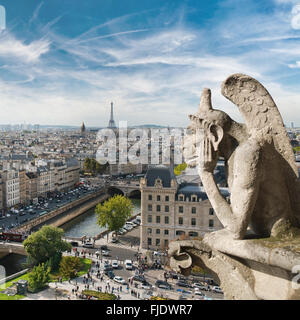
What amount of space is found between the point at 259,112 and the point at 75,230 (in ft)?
113

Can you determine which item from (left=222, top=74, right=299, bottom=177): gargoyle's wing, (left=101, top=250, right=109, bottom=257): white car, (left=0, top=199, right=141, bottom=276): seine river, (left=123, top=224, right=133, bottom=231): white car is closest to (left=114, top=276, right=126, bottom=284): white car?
(left=101, top=250, right=109, bottom=257): white car

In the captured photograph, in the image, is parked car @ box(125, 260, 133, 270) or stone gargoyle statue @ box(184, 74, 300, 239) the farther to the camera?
parked car @ box(125, 260, 133, 270)

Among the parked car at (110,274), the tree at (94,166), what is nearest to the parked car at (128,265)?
the parked car at (110,274)

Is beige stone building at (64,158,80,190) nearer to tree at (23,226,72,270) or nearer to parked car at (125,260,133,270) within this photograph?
tree at (23,226,72,270)

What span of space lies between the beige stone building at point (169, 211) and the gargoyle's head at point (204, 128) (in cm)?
2311

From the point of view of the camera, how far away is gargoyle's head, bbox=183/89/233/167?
2.98m

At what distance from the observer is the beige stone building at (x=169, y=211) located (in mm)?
26031

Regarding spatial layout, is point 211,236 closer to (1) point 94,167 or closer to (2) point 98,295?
(2) point 98,295

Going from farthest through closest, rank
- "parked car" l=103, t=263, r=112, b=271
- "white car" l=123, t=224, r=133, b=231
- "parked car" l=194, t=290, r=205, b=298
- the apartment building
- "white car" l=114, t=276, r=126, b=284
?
the apartment building, "white car" l=123, t=224, r=133, b=231, "parked car" l=103, t=263, r=112, b=271, "white car" l=114, t=276, r=126, b=284, "parked car" l=194, t=290, r=205, b=298

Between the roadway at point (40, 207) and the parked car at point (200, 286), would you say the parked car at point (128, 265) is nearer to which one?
the parked car at point (200, 286)

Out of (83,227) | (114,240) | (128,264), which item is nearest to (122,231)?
(114,240)

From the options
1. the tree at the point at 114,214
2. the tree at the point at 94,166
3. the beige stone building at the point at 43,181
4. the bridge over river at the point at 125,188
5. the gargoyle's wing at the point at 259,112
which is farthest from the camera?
the tree at the point at 94,166

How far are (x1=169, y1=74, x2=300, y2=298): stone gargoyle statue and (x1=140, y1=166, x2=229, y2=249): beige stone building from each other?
23.2 metres
